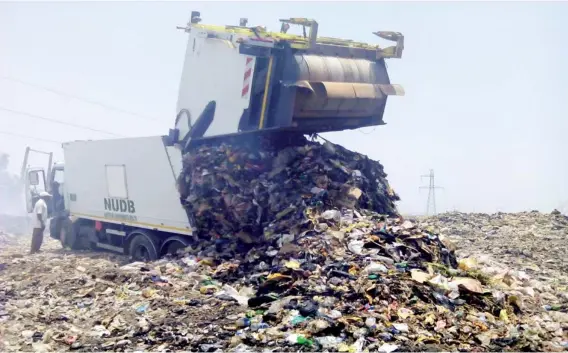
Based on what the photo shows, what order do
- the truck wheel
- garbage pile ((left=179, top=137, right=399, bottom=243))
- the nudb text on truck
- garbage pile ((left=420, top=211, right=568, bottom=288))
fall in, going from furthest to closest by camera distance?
the nudb text on truck, the truck wheel, garbage pile ((left=420, top=211, right=568, bottom=288)), garbage pile ((left=179, top=137, right=399, bottom=243))

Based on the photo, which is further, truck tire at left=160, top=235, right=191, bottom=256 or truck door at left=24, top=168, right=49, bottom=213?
truck door at left=24, top=168, right=49, bottom=213

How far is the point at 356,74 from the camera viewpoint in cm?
784

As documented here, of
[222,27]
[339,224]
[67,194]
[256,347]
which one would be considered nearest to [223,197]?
[339,224]

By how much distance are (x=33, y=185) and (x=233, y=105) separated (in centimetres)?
715

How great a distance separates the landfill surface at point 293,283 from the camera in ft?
14.5

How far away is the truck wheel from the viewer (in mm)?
8594

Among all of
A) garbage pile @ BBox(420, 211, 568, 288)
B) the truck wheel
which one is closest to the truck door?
the truck wheel

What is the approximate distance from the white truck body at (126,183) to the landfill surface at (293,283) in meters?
0.49

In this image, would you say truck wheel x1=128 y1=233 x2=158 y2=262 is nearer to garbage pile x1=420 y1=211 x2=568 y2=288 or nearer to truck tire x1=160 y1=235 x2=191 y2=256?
truck tire x1=160 y1=235 x2=191 y2=256

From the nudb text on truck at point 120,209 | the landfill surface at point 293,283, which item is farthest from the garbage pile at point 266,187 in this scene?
the nudb text on truck at point 120,209

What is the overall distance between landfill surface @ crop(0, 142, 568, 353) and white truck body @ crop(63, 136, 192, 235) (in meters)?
0.49

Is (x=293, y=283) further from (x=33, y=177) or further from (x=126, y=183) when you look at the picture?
(x=33, y=177)

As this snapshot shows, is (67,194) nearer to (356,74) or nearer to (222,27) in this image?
(222,27)

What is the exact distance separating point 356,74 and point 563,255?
439 cm
